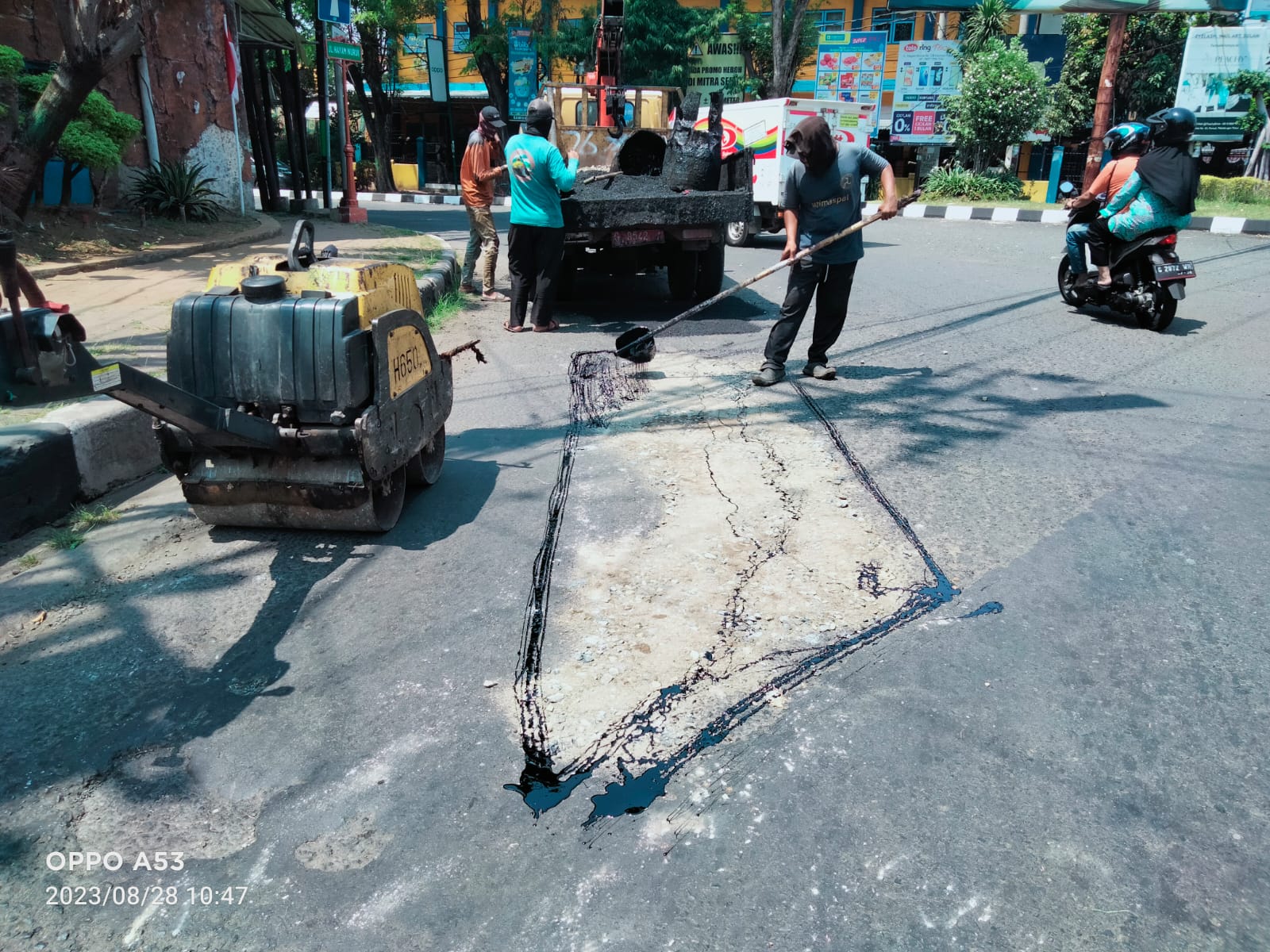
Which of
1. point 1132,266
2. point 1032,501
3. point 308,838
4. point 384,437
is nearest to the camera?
point 308,838

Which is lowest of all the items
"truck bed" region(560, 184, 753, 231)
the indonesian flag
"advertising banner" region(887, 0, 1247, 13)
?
"truck bed" region(560, 184, 753, 231)

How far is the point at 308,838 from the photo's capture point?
79.7 inches

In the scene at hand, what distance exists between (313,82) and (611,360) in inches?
1398

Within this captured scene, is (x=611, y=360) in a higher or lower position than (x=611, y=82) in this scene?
lower

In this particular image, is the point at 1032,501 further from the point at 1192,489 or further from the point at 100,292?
the point at 100,292

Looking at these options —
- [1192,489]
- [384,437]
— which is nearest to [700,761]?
[384,437]

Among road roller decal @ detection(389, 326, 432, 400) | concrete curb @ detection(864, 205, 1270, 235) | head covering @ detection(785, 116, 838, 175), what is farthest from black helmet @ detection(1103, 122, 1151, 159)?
concrete curb @ detection(864, 205, 1270, 235)

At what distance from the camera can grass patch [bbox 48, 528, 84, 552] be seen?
353 centimetres

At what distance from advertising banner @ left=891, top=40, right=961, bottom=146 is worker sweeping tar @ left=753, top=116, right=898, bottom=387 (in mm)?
23844

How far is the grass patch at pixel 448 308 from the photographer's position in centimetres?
773

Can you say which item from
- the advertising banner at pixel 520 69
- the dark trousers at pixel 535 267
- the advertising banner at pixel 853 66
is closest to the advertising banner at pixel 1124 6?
the advertising banner at pixel 853 66

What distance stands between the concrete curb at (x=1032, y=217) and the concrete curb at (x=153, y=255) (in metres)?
11.3

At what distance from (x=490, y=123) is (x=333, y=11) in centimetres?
691

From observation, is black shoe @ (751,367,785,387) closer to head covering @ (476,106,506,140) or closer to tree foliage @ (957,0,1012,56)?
head covering @ (476,106,506,140)
